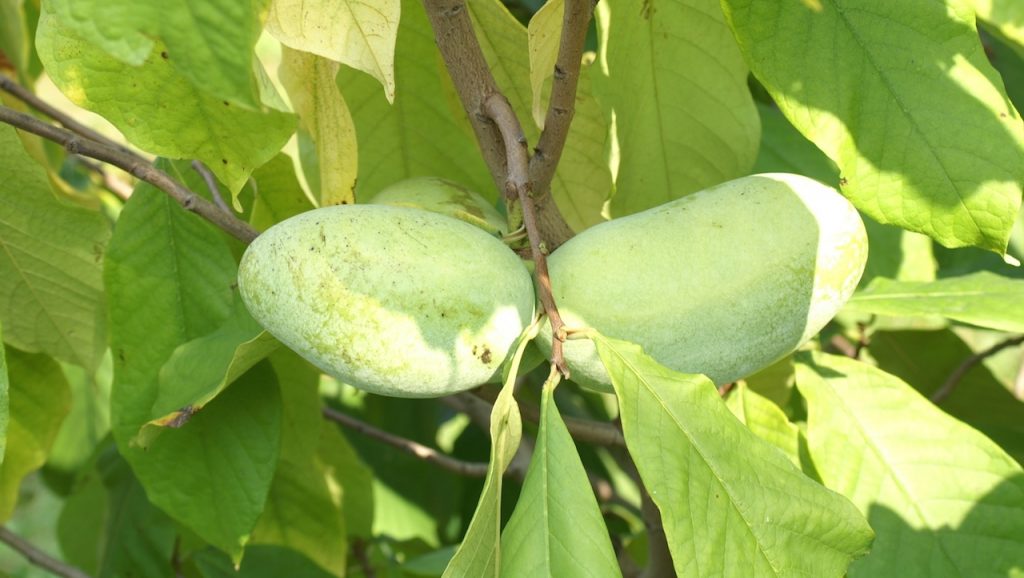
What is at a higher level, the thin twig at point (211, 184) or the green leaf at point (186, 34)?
the green leaf at point (186, 34)

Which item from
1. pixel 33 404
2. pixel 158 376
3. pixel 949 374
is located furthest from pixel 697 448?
pixel 949 374

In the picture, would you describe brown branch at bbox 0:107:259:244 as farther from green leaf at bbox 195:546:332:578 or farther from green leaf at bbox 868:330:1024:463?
green leaf at bbox 868:330:1024:463

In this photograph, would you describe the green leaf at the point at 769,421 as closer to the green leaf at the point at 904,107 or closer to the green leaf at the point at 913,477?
the green leaf at the point at 913,477

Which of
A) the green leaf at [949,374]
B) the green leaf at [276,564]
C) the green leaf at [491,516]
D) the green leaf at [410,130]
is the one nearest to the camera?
the green leaf at [491,516]

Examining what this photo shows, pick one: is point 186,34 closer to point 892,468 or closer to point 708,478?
point 708,478

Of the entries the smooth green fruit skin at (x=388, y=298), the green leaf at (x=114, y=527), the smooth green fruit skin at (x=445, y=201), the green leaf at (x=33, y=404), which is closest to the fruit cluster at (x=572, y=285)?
the smooth green fruit skin at (x=388, y=298)

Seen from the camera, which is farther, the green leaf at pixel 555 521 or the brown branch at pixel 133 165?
the brown branch at pixel 133 165
